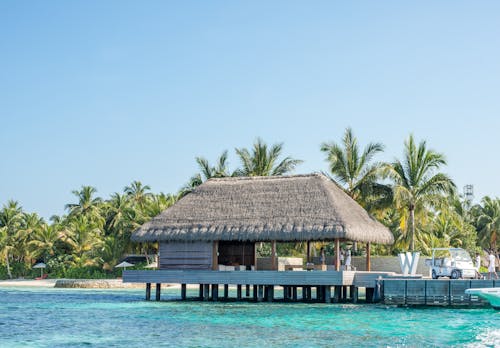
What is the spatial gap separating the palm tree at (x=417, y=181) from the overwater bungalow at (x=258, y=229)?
4165 millimetres

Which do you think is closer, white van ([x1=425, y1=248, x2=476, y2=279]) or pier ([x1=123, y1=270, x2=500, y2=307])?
pier ([x1=123, y1=270, x2=500, y2=307])

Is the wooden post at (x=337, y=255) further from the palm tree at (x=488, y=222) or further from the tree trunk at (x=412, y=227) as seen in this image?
the palm tree at (x=488, y=222)

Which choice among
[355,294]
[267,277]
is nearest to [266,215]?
[267,277]

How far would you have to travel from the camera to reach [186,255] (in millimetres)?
30125

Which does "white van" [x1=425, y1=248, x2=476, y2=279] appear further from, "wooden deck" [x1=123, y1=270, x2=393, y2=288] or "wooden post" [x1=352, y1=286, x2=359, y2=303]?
"wooden post" [x1=352, y1=286, x2=359, y2=303]

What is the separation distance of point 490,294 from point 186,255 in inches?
473

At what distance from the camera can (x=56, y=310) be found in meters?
27.8

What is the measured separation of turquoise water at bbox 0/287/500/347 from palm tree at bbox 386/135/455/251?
935 centimetres

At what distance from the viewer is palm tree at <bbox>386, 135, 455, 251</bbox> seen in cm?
3497

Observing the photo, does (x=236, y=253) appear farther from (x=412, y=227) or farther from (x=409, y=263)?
(x=409, y=263)

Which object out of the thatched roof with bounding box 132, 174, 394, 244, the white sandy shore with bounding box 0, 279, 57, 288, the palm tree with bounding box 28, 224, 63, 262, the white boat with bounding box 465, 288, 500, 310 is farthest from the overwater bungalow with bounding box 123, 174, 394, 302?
the palm tree with bounding box 28, 224, 63, 262

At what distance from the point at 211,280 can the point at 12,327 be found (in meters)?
8.67

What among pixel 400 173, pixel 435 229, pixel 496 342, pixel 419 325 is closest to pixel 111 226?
pixel 435 229

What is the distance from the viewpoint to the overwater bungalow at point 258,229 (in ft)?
91.1
